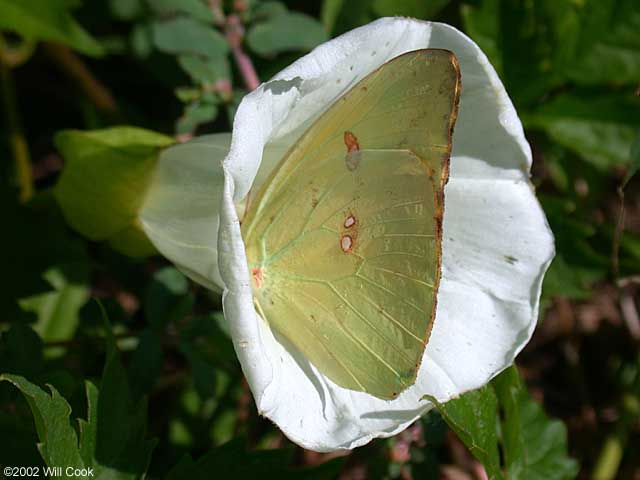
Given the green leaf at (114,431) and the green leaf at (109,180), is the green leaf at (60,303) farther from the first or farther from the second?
the green leaf at (114,431)

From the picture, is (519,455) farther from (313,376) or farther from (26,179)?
(26,179)

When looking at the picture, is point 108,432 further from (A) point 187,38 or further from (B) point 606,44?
(B) point 606,44

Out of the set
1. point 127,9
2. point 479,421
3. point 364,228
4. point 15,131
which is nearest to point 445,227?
point 364,228

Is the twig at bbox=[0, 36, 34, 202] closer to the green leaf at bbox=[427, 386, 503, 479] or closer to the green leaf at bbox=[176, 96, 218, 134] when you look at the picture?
the green leaf at bbox=[176, 96, 218, 134]

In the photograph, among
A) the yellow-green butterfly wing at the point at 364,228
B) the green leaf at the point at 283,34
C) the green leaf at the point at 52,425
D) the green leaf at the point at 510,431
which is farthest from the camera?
the green leaf at the point at 283,34

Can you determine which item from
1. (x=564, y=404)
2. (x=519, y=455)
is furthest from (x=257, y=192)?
(x=564, y=404)

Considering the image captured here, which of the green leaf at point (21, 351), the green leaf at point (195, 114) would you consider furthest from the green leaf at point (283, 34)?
the green leaf at point (21, 351)

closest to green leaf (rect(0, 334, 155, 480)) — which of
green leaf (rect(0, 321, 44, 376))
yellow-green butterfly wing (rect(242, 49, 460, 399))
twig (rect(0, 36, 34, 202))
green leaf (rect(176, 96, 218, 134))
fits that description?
green leaf (rect(0, 321, 44, 376))
